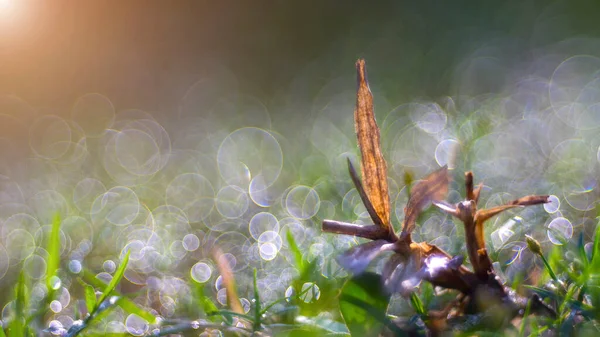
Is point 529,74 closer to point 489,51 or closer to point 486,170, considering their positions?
point 489,51

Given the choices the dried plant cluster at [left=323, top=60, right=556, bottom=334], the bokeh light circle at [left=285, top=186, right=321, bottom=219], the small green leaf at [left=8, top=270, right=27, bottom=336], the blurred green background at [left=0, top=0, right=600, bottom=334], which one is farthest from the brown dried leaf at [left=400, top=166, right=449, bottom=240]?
the bokeh light circle at [left=285, top=186, right=321, bottom=219]

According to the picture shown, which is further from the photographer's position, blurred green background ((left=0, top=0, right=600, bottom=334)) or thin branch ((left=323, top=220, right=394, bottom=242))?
blurred green background ((left=0, top=0, right=600, bottom=334))

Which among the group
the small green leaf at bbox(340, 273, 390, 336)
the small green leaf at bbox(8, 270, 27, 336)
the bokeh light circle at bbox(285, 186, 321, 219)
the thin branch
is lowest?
the bokeh light circle at bbox(285, 186, 321, 219)

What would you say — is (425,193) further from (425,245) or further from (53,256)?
(53,256)

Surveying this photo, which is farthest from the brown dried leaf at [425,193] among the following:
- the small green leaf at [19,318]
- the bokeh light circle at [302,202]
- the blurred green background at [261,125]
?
the bokeh light circle at [302,202]

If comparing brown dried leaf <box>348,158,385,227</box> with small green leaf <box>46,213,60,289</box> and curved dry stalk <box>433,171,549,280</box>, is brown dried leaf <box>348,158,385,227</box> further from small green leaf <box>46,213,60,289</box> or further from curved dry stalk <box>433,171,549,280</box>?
small green leaf <box>46,213,60,289</box>

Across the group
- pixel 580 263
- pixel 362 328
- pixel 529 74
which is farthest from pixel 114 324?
pixel 529 74

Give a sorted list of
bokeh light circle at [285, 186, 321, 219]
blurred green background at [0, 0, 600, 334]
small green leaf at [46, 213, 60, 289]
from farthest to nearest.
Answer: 1. bokeh light circle at [285, 186, 321, 219]
2. blurred green background at [0, 0, 600, 334]
3. small green leaf at [46, 213, 60, 289]
